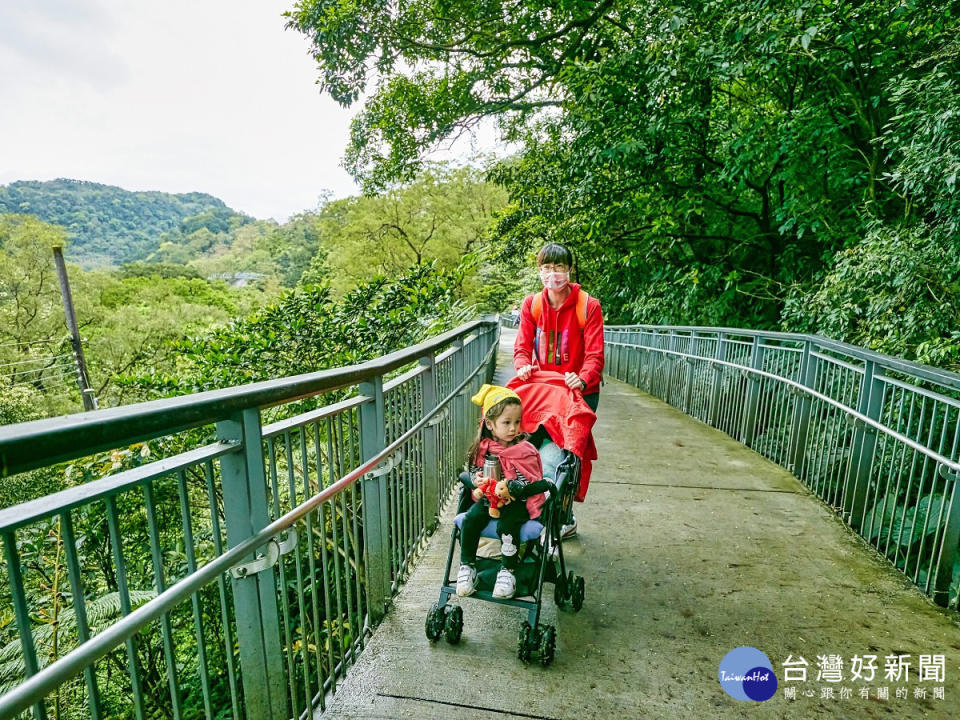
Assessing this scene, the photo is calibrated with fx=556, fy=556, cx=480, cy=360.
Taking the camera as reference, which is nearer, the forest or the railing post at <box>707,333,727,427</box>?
the forest

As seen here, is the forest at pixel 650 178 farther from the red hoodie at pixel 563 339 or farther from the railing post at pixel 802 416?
the red hoodie at pixel 563 339

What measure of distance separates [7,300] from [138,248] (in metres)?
70.4

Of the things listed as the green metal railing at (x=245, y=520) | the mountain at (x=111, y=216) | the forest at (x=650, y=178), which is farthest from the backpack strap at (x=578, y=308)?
the mountain at (x=111, y=216)

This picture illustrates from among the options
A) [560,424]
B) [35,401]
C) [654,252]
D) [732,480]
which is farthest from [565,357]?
[35,401]

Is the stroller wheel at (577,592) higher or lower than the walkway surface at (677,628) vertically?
higher

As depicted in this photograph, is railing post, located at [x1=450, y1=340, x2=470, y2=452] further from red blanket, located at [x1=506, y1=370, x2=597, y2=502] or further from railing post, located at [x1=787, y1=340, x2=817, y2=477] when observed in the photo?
railing post, located at [x1=787, y1=340, x2=817, y2=477]

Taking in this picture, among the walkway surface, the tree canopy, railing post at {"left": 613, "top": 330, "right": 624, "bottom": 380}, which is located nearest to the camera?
the walkway surface

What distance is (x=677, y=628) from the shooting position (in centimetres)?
291

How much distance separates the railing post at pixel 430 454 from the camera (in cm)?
368

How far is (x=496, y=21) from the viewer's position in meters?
12.9

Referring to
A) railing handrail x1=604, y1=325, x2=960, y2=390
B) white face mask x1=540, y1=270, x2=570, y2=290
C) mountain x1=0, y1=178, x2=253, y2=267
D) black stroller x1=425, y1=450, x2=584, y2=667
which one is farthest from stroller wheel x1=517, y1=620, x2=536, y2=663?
mountain x1=0, y1=178, x2=253, y2=267

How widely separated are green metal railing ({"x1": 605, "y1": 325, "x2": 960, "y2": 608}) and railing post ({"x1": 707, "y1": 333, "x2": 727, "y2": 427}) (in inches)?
0.6

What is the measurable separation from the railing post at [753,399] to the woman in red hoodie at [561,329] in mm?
3715

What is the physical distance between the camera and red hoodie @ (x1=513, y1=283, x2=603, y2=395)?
348 cm
